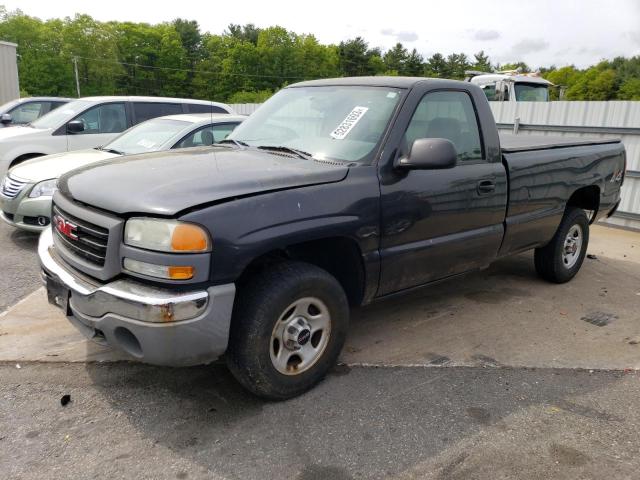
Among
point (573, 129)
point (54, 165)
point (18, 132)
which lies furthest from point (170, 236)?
point (573, 129)

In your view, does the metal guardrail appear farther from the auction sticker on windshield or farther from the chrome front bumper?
the chrome front bumper

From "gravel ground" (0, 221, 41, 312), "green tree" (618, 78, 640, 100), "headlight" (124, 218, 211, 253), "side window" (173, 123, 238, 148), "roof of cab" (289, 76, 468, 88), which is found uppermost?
"green tree" (618, 78, 640, 100)

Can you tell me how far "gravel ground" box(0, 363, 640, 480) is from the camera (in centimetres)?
259

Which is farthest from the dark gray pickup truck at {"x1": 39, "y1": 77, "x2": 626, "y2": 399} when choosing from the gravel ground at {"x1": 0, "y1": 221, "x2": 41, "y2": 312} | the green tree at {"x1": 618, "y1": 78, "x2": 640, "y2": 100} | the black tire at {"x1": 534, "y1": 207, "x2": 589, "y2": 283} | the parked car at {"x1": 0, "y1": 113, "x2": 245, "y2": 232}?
the green tree at {"x1": 618, "y1": 78, "x2": 640, "y2": 100}

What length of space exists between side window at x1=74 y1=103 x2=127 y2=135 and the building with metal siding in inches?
469

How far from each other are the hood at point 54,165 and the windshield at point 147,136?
23 cm

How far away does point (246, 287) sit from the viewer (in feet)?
9.68

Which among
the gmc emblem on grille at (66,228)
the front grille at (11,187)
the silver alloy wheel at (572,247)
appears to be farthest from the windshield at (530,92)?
the gmc emblem on grille at (66,228)

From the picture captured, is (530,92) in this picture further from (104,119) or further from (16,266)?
(16,266)

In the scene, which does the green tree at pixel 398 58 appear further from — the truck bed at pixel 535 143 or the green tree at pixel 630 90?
the truck bed at pixel 535 143

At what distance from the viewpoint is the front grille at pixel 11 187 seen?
6.07 metres

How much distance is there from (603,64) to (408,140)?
291 ft

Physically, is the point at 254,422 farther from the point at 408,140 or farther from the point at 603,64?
the point at 603,64

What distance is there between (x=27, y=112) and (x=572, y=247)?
1179cm
